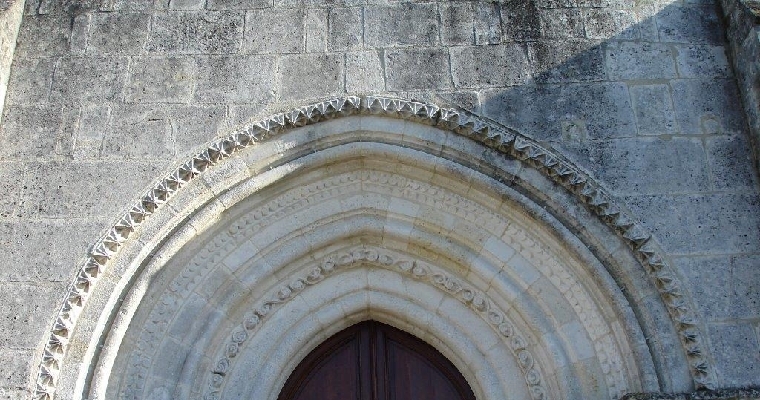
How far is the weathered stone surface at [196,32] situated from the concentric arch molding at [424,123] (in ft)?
2.15

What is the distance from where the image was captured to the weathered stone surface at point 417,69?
17.7ft

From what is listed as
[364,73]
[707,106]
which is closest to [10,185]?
[364,73]

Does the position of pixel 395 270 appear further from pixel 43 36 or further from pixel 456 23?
pixel 43 36

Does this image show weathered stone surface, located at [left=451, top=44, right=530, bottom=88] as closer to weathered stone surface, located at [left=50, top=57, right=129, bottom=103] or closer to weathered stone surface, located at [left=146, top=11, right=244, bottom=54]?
Answer: weathered stone surface, located at [left=146, top=11, right=244, bottom=54]

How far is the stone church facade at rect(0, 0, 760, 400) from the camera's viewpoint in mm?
4809

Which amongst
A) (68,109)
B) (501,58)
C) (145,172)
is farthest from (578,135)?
(68,109)

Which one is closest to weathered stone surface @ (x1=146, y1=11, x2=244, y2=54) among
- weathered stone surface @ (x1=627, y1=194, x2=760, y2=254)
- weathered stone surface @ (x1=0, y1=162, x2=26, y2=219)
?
weathered stone surface @ (x1=0, y1=162, x2=26, y2=219)

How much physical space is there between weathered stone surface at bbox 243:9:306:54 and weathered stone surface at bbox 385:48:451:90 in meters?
0.56

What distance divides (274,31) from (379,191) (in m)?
1.17

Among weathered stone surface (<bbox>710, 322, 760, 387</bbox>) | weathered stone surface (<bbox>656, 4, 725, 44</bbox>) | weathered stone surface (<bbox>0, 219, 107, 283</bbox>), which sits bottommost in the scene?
weathered stone surface (<bbox>710, 322, 760, 387</bbox>)

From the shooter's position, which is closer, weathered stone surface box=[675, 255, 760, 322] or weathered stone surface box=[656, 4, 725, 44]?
weathered stone surface box=[675, 255, 760, 322]

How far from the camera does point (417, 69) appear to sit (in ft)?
17.8

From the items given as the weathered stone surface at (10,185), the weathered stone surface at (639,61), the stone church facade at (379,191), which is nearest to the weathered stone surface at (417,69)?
the stone church facade at (379,191)

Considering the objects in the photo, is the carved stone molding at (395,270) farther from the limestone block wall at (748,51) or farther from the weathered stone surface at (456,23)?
the limestone block wall at (748,51)
